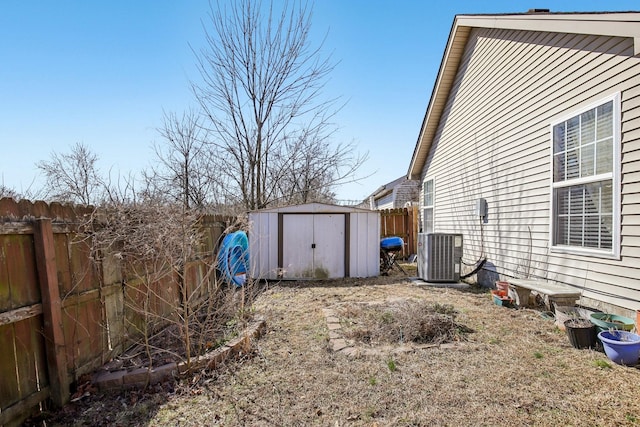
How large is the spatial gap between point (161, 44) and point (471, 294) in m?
9.03

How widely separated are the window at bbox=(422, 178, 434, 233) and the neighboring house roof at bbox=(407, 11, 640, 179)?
67 centimetres

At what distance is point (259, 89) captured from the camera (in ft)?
32.1

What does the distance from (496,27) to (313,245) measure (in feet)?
18.7

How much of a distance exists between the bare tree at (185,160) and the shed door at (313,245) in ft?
15.3

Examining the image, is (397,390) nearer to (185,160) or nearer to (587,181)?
(587,181)

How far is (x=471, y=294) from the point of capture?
20.9ft

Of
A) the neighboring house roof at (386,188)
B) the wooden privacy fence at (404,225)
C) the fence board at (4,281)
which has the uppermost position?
the neighboring house roof at (386,188)

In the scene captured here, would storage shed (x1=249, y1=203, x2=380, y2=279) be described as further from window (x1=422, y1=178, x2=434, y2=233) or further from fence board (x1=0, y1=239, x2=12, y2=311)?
fence board (x1=0, y1=239, x2=12, y2=311)

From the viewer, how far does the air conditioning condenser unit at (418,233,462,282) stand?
7137 mm

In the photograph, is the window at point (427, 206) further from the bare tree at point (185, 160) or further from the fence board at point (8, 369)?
the fence board at point (8, 369)

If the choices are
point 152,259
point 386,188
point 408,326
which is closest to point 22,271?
point 152,259

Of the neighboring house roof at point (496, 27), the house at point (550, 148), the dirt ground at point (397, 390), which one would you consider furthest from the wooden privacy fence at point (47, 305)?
the neighboring house roof at point (496, 27)

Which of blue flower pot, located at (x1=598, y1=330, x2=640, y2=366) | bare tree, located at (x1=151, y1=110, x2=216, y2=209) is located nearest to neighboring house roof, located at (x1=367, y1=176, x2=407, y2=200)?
bare tree, located at (x1=151, y1=110, x2=216, y2=209)

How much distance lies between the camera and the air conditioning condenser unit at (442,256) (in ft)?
23.4
